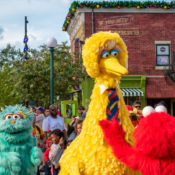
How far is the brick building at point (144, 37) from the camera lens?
55.8 ft

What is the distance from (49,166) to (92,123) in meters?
2.75

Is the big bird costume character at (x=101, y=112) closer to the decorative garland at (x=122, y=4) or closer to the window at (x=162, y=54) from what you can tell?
the decorative garland at (x=122, y=4)

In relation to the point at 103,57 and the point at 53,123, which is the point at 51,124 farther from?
the point at 103,57

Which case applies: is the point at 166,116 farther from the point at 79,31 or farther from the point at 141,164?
the point at 79,31

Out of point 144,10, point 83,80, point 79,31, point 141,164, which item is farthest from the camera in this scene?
point 79,31

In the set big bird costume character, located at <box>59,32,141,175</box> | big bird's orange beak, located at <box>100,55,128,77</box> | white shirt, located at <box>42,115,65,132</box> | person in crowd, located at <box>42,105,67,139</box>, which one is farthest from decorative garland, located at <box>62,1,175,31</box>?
big bird's orange beak, located at <box>100,55,128,77</box>

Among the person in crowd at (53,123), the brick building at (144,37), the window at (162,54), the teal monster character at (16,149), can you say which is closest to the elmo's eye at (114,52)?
the teal monster character at (16,149)

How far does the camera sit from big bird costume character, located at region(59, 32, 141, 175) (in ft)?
11.0

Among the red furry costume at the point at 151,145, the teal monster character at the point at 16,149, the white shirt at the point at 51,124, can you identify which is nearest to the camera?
the red furry costume at the point at 151,145

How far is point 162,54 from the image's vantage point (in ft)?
57.1

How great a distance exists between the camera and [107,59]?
367cm

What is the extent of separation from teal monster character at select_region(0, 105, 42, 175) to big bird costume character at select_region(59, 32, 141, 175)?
0.89 m

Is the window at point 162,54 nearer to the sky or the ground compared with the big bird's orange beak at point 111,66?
nearer to the sky

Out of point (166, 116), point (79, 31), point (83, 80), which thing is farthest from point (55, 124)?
point (79, 31)
